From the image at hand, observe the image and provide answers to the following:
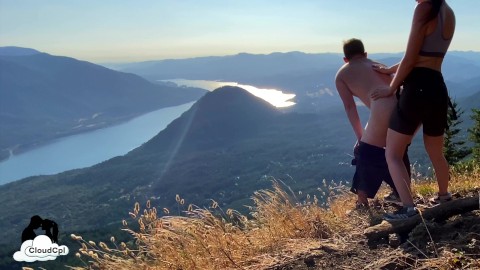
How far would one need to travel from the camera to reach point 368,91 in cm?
438

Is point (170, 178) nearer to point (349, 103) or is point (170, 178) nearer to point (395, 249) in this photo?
point (349, 103)

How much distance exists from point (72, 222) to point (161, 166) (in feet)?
204

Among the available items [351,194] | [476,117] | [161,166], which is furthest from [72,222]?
[351,194]

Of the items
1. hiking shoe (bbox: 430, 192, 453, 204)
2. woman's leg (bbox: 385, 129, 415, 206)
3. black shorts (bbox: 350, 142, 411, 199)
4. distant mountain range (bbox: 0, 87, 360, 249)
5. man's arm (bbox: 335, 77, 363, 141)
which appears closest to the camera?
woman's leg (bbox: 385, 129, 415, 206)

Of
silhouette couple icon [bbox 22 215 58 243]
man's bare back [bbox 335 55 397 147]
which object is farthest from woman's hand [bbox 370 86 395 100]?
silhouette couple icon [bbox 22 215 58 243]

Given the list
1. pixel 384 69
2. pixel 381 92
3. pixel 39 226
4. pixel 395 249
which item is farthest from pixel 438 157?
pixel 39 226

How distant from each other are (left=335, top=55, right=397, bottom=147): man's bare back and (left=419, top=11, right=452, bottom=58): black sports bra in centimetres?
74

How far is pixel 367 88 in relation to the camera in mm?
4398

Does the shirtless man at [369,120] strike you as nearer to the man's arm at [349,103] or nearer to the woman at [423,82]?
the man's arm at [349,103]

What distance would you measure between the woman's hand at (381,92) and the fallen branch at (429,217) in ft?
3.88

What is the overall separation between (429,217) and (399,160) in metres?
0.65

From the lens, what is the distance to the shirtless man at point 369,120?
4332 millimetres

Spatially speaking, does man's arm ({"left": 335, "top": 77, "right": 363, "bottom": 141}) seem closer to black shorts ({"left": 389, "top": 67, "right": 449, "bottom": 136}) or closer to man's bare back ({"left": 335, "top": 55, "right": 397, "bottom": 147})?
man's bare back ({"left": 335, "top": 55, "right": 397, "bottom": 147})

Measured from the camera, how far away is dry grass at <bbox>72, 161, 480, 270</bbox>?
10.3 ft
